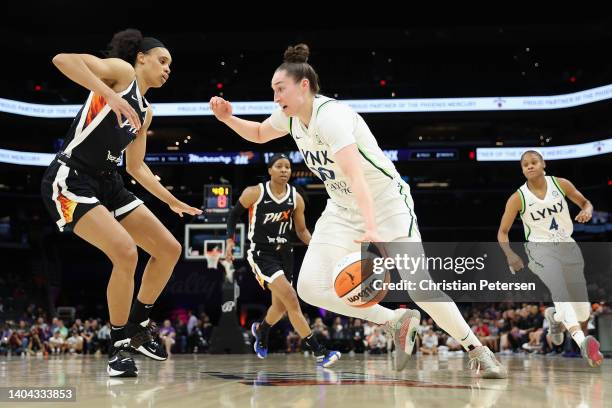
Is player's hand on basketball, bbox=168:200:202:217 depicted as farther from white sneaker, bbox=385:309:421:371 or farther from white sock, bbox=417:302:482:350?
white sock, bbox=417:302:482:350

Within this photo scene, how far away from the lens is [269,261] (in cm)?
709

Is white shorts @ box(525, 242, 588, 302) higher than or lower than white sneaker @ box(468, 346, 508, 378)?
higher

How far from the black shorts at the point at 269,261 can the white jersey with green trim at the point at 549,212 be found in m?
2.49

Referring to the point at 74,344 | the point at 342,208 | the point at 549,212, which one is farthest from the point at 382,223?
the point at 74,344

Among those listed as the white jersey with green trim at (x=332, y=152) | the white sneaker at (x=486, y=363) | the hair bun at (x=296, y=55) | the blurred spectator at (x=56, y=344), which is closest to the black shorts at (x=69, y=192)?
the white jersey with green trim at (x=332, y=152)

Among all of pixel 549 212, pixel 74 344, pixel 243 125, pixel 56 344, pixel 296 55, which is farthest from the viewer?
pixel 56 344

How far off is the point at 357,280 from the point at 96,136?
187 cm

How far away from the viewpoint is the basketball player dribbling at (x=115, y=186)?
13.3 ft

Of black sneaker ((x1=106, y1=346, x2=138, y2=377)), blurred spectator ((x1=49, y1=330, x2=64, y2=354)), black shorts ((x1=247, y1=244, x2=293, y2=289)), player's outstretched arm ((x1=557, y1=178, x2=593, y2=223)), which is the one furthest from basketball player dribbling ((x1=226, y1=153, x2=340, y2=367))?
blurred spectator ((x1=49, y1=330, x2=64, y2=354))

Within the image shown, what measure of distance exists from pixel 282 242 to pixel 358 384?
3700mm

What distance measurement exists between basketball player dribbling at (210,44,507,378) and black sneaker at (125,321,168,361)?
1.24 m

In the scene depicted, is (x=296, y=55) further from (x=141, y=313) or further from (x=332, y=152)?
(x=141, y=313)

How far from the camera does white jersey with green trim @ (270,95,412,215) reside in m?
3.70

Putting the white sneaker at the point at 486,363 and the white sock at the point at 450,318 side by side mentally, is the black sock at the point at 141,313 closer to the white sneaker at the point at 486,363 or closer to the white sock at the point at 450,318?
the white sock at the point at 450,318
